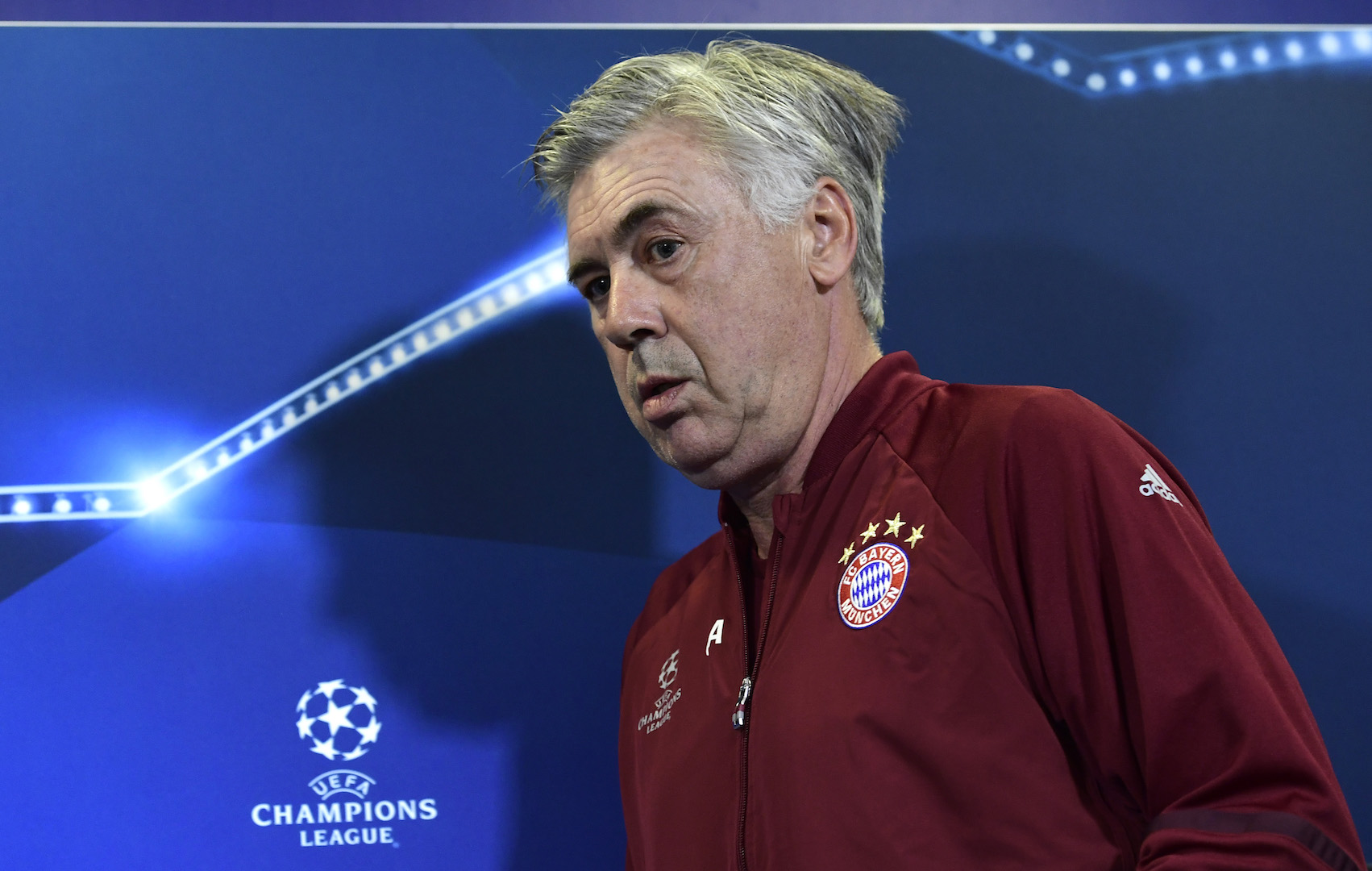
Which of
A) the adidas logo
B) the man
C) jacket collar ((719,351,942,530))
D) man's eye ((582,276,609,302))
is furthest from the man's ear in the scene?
the adidas logo

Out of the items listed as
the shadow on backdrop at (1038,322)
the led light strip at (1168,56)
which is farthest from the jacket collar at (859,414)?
the led light strip at (1168,56)

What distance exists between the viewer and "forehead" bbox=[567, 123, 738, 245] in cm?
105

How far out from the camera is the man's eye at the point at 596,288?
3.75ft

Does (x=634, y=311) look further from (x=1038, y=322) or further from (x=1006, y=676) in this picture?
(x=1038, y=322)

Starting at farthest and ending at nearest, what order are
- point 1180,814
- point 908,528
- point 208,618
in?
point 208,618 < point 908,528 < point 1180,814

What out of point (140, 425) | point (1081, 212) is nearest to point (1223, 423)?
point (1081, 212)

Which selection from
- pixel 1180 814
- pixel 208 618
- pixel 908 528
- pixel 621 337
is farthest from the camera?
pixel 208 618

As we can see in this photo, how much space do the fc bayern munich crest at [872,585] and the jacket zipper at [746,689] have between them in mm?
96

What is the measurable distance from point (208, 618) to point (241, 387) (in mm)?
305

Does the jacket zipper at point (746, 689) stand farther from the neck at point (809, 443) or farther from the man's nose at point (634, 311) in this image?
the man's nose at point (634, 311)

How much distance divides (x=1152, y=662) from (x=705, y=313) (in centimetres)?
49

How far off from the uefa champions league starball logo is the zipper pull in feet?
2.03

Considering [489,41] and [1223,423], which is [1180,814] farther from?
[489,41]

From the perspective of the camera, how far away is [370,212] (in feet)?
4.84
